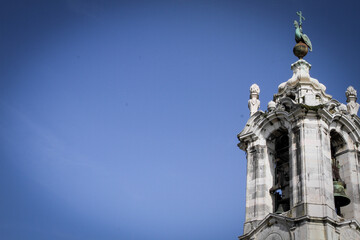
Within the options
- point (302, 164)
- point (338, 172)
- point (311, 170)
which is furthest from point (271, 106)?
point (311, 170)

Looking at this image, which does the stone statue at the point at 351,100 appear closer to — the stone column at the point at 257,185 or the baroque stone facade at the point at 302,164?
the baroque stone facade at the point at 302,164

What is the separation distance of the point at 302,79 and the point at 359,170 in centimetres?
549

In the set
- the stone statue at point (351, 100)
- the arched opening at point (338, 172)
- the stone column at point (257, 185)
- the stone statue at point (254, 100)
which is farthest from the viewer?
the stone statue at point (254, 100)

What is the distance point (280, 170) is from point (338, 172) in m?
2.80

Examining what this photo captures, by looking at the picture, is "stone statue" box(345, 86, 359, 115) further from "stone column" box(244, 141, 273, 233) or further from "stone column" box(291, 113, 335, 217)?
"stone column" box(244, 141, 273, 233)

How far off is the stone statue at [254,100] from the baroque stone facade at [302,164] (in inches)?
6.7

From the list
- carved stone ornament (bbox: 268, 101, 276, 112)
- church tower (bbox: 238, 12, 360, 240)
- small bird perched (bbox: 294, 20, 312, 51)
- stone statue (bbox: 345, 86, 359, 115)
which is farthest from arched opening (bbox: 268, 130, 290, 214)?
small bird perched (bbox: 294, 20, 312, 51)

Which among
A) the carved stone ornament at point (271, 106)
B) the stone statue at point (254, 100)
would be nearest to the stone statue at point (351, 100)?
the carved stone ornament at point (271, 106)

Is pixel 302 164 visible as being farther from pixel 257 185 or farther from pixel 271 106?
pixel 271 106

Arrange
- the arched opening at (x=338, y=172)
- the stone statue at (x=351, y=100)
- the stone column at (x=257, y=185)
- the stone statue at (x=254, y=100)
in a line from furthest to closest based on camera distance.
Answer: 1. the stone statue at (x=254, y=100)
2. the stone statue at (x=351, y=100)
3. the stone column at (x=257, y=185)
4. the arched opening at (x=338, y=172)

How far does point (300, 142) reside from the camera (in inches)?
1152

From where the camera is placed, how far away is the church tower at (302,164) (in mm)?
27016

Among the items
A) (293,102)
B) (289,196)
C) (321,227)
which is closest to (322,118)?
(293,102)

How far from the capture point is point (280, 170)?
3139cm
